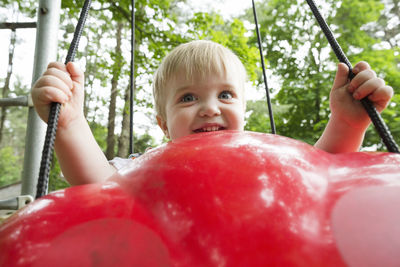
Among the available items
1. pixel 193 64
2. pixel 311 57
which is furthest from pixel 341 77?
pixel 311 57

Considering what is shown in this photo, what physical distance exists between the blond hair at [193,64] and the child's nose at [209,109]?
5.1 inches

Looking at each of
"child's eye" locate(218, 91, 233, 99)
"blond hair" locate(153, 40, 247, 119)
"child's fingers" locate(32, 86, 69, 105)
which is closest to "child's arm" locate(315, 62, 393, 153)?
"child's eye" locate(218, 91, 233, 99)

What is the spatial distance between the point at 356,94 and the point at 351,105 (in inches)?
5.8

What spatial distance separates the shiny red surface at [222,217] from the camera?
310 mm

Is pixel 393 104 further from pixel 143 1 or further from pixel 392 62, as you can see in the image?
pixel 143 1

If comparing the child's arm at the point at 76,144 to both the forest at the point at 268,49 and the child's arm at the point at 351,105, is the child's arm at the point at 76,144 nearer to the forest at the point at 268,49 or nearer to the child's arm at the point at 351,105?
the child's arm at the point at 351,105

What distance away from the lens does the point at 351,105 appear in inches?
30.3

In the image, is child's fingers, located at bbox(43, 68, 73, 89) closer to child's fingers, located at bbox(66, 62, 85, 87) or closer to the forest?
child's fingers, located at bbox(66, 62, 85, 87)

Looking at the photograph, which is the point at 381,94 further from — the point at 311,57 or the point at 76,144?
the point at 311,57

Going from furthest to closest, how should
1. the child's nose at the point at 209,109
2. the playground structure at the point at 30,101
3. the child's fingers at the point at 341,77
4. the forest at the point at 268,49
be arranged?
the forest at the point at 268,49 < the playground structure at the point at 30,101 < the child's nose at the point at 209,109 < the child's fingers at the point at 341,77

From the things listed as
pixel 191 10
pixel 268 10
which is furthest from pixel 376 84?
pixel 191 10

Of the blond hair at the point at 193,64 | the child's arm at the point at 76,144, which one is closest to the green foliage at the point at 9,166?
the blond hair at the point at 193,64

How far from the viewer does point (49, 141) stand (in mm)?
460

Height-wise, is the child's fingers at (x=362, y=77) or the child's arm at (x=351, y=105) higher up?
the child's fingers at (x=362, y=77)
